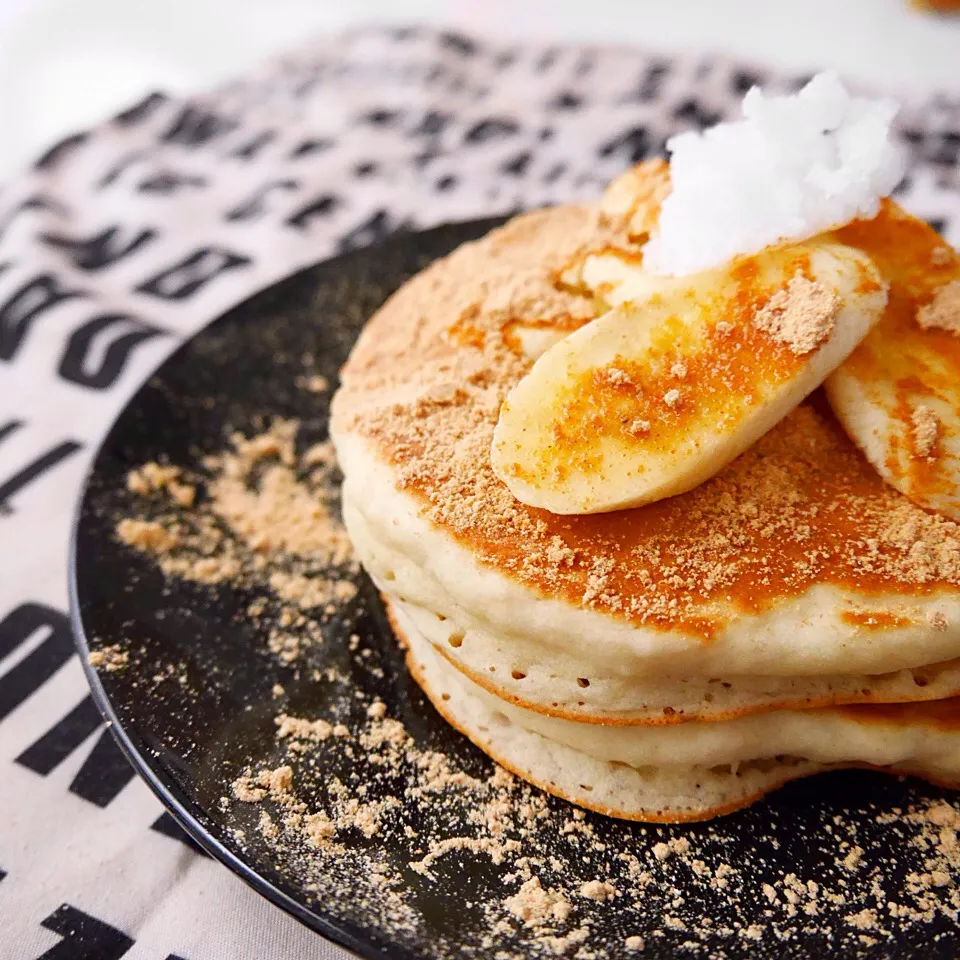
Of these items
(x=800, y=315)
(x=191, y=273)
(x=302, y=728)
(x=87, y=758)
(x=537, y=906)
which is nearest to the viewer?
(x=537, y=906)

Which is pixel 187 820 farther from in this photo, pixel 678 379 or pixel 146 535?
pixel 678 379

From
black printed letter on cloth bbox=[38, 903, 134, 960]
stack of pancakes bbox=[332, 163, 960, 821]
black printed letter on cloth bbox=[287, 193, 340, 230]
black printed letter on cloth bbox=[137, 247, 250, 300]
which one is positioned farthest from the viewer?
black printed letter on cloth bbox=[287, 193, 340, 230]

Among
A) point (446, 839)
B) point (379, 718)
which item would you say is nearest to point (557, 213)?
point (379, 718)

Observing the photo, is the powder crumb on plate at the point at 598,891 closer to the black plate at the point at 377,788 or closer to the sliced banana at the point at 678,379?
the black plate at the point at 377,788

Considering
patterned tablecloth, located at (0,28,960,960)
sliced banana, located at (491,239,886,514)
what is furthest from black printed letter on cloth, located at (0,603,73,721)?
sliced banana, located at (491,239,886,514)

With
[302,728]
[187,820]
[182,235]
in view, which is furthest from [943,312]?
[182,235]

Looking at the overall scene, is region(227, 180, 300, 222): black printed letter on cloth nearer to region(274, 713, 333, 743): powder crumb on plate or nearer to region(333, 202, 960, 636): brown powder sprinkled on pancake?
region(333, 202, 960, 636): brown powder sprinkled on pancake

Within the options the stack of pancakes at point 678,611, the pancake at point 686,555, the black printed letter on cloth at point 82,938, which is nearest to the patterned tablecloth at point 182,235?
the black printed letter on cloth at point 82,938
